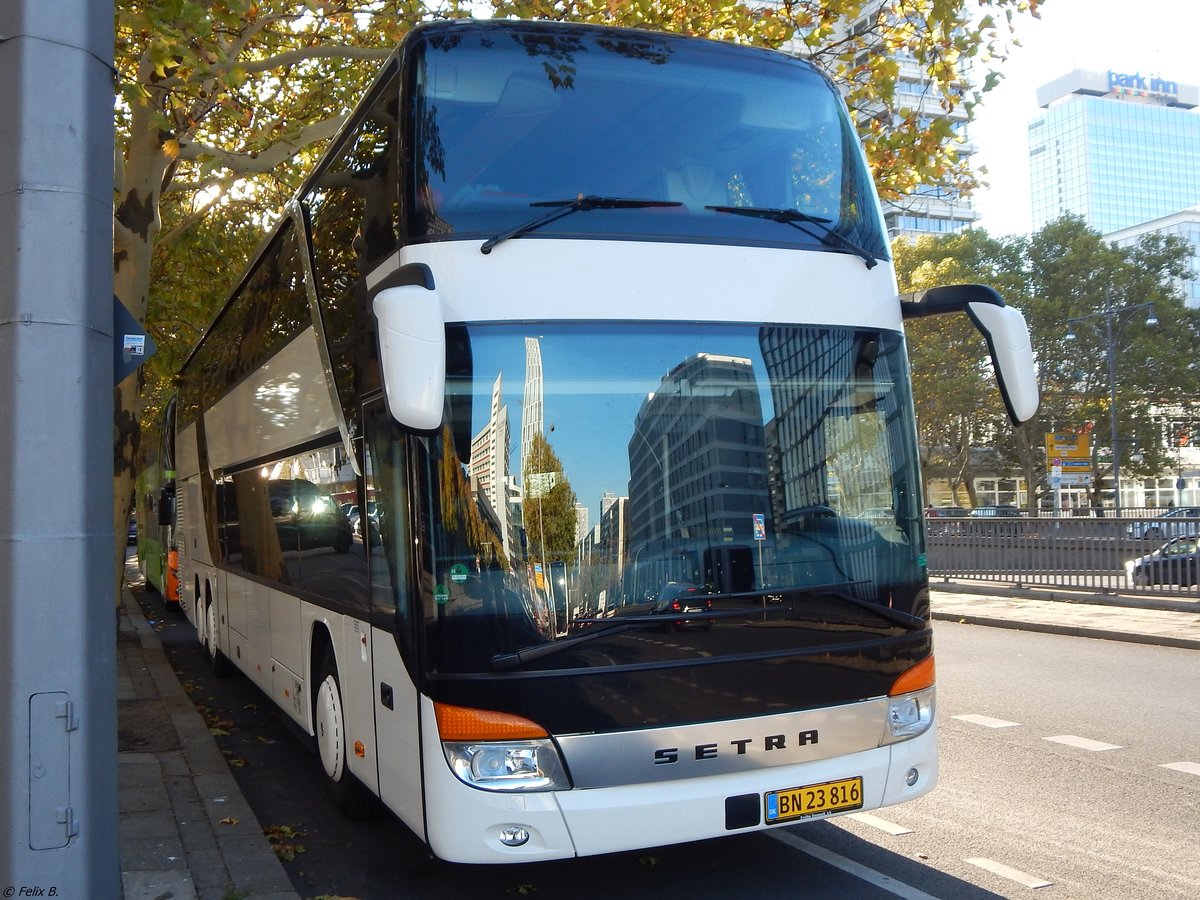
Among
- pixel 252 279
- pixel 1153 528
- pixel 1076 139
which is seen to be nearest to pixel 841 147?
pixel 252 279

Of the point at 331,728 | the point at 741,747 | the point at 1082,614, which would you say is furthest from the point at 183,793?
the point at 1082,614

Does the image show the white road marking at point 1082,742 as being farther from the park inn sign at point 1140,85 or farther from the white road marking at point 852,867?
the park inn sign at point 1140,85

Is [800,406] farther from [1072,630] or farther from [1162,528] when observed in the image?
[1162,528]

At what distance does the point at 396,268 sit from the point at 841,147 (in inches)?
93.0

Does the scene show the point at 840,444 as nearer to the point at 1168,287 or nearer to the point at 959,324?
the point at 959,324

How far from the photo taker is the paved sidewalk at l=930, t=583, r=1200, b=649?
14586mm

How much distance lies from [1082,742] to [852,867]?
3647 mm

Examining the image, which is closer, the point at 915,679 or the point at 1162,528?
the point at 915,679

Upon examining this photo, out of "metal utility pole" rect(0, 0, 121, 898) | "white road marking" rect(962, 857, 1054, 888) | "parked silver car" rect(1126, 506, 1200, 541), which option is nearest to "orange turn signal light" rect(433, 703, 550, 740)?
"metal utility pole" rect(0, 0, 121, 898)

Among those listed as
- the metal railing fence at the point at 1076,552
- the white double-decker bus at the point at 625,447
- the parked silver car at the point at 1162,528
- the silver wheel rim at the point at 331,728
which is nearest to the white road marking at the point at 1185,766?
the white double-decker bus at the point at 625,447

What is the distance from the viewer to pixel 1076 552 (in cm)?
1809

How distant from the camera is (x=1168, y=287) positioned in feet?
159

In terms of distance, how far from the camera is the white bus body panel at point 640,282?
4883 mm

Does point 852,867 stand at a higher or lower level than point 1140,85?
lower
